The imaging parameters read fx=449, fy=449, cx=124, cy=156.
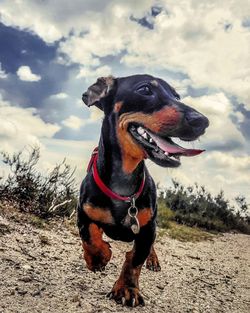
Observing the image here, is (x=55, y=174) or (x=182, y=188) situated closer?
(x=55, y=174)

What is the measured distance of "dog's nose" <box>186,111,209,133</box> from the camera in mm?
3105

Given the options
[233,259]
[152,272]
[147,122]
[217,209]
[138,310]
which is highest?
[217,209]

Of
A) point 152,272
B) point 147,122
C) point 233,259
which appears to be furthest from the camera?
point 233,259

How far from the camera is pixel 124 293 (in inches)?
139

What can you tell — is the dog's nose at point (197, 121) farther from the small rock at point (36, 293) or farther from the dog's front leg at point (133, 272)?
the small rock at point (36, 293)

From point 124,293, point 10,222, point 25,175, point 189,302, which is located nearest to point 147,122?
point 124,293

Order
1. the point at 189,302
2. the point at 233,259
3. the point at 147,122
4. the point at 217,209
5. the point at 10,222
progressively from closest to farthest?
1. the point at 147,122
2. the point at 189,302
3. the point at 10,222
4. the point at 233,259
5. the point at 217,209

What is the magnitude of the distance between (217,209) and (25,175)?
8013mm

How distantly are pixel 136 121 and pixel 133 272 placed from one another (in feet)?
3.92

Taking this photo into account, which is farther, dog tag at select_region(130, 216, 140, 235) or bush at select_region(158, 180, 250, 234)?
bush at select_region(158, 180, 250, 234)

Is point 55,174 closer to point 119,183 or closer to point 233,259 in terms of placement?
point 233,259

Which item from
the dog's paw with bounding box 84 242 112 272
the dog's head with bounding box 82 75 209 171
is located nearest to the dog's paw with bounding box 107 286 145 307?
the dog's paw with bounding box 84 242 112 272

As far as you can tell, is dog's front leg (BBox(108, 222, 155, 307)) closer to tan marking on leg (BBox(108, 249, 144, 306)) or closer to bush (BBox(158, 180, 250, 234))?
tan marking on leg (BBox(108, 249, 144, 306))

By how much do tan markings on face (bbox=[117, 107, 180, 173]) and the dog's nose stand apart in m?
0.08
